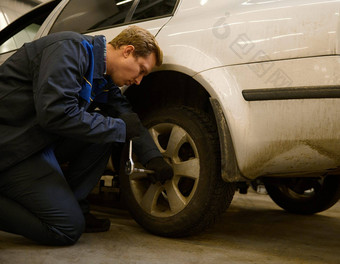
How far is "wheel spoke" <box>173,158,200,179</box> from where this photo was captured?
157cm

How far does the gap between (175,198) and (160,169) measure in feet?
0.51

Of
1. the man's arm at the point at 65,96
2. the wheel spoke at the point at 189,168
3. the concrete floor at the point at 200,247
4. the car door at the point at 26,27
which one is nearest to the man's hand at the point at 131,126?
the man's arm at the point at 65,96

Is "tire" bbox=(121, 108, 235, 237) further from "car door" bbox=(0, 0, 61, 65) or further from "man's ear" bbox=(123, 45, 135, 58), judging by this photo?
"car door" bbox=(0, 0, 61, 65)

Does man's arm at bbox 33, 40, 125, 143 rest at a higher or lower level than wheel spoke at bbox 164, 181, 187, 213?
higher

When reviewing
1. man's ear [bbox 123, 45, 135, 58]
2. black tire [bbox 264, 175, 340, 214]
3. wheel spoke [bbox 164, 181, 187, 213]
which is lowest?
black tire [bbox 264, 175, 340, 214]

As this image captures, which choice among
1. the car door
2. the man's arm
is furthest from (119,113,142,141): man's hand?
the car door

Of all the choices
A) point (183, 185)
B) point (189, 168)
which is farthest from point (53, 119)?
point (183, 185)

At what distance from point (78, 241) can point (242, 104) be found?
0.92m

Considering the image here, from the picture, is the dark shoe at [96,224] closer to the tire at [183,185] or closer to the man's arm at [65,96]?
the tire at [183,185]

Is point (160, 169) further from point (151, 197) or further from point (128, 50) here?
point (128, 50)

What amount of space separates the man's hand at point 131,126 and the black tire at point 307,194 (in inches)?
46.4

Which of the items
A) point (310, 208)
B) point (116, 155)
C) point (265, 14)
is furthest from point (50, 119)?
point (310, 208)

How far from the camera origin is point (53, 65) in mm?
1351

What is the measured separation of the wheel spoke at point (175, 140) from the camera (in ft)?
5.35
